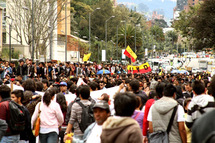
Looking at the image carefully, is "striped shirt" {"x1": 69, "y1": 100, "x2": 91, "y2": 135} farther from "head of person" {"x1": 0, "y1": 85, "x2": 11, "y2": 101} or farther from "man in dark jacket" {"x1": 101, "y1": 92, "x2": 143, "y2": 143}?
"man in dark jacket" {"x1": 101, "y1": 92, "x2": 143, "y2": 143}

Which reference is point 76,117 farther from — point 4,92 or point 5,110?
point 4,92

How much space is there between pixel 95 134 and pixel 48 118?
7.62 feet

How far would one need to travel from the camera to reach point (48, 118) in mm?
7316

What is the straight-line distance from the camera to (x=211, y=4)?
3431cm

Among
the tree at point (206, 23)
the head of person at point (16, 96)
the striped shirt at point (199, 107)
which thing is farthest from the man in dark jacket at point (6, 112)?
the tree at point (206, 23)

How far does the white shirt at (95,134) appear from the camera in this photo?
16.8ft

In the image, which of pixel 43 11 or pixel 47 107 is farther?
pixel 43 11

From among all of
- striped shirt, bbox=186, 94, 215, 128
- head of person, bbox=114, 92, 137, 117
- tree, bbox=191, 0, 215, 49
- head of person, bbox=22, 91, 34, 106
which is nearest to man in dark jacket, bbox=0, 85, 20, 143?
head of person, bbox=22, 91, 34, 106

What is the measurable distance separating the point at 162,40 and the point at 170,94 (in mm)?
147423

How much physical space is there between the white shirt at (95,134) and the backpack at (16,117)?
2.04 m

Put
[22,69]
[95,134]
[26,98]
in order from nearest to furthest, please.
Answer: [95,134]
[26,98]
[22,69]

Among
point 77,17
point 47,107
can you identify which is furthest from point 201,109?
point 77,17

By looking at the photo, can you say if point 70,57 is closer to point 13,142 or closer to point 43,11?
point 43,11

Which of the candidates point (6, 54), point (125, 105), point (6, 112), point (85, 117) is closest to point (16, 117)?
point (6, 112)
